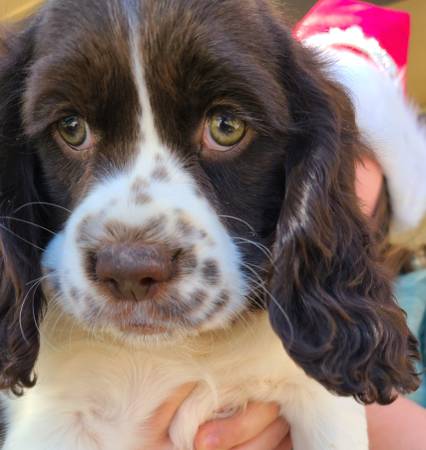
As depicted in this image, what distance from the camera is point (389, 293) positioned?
1678 millimetres

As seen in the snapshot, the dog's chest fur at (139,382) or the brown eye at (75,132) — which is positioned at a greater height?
the brown eye at (75,132)

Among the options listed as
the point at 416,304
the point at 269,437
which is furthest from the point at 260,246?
the point at 416,304

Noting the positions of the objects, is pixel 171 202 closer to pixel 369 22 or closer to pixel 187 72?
pixel 187 72

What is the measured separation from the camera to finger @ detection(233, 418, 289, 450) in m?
1.85

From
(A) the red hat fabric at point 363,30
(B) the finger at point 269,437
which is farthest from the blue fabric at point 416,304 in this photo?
(B) the finger at point 269,437

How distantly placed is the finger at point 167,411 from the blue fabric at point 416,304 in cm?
141

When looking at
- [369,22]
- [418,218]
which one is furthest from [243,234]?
[369,22]

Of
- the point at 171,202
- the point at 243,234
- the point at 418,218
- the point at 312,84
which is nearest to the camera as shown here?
the point at 171,202

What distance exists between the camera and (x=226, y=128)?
1.48 meters

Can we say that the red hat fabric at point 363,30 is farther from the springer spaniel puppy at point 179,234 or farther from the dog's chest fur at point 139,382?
the dog's chest fur at point 139,382

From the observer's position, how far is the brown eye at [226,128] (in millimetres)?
1461

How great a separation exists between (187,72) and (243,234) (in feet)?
1.20

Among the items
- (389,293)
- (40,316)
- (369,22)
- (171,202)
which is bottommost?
(40,316)

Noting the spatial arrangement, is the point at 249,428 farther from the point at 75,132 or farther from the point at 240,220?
the point at 75,132
